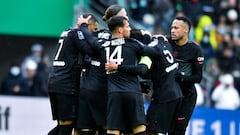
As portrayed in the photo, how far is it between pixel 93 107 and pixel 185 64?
1616 millimetres

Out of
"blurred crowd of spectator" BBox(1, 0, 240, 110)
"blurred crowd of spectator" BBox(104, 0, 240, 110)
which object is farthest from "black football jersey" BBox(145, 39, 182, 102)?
"blurred crowd of spectator" BBox(104, 0, 240, 110)

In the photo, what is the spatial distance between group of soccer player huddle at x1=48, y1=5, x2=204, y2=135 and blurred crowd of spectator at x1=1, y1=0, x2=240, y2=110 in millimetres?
6062

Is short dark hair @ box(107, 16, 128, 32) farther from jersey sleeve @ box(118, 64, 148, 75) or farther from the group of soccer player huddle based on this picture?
jersey sleeve @ box(118, 64, 148, 75)

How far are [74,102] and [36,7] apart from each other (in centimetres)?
865

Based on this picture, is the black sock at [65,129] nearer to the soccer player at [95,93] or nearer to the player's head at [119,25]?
the soccer player at [95,93]

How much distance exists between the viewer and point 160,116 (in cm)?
1232

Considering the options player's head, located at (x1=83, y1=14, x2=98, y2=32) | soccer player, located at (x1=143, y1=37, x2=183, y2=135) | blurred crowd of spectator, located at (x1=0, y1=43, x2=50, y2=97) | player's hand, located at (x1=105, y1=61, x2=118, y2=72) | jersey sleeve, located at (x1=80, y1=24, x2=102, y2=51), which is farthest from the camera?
blurred crowd of spectator, located at (x1=0, y1=43, x2=50, y2=97)

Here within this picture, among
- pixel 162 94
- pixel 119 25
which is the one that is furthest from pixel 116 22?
pixel 162 94

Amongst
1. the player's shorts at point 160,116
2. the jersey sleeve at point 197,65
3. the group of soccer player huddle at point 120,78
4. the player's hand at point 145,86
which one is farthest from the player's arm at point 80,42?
the jersey sleeve at point 197,65

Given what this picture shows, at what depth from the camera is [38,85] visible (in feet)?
62.0

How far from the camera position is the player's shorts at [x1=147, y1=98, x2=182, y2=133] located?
12.3m

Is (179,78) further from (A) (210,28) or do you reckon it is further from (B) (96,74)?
(A) (210,28)

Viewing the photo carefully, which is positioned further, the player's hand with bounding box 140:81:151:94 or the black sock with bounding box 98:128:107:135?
the player's hand with bounding box 140:81:151:94

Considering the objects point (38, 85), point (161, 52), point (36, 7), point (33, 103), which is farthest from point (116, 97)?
point (36, 7)
